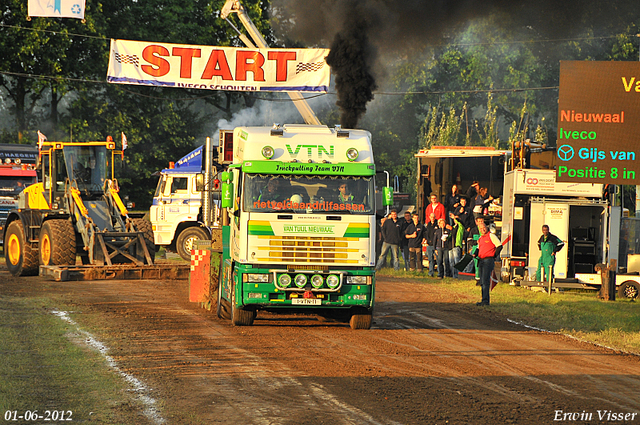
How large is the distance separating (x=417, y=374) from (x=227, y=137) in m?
6.94

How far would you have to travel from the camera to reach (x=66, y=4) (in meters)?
27.3

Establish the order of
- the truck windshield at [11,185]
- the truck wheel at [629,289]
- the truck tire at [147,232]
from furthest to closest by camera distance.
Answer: the truck windshield at [11,185], the truck tire at [147,232], the truck wheel at [629,289]

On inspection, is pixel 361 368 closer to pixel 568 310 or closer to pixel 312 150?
pixel 312 150

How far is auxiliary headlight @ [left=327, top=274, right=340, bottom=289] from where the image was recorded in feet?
40.1

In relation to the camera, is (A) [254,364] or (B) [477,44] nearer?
(A) [254,364]

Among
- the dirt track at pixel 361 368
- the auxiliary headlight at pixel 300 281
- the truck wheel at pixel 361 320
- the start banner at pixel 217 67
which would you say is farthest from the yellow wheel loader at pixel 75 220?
the auxiliary headlight at pixel 300 281

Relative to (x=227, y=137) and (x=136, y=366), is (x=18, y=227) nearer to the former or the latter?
(x=227, y=137)

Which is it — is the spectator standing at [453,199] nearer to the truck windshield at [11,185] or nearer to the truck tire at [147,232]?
the truck tire at [147,232]

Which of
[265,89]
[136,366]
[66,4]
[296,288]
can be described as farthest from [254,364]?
[66,4]

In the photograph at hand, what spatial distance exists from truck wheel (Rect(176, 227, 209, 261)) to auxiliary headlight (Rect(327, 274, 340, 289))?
554 inches

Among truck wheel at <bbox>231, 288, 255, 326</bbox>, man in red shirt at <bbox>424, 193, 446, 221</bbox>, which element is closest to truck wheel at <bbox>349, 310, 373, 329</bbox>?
truck wheel at <bbox>231, 288, 255, 326</bbox>

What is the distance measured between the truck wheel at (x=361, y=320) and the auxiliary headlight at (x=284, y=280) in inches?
56.2

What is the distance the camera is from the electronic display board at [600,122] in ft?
42.8

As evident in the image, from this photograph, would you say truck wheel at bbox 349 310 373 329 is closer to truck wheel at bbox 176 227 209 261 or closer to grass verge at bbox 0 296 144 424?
grass verge at bbox 0 296 144 424
